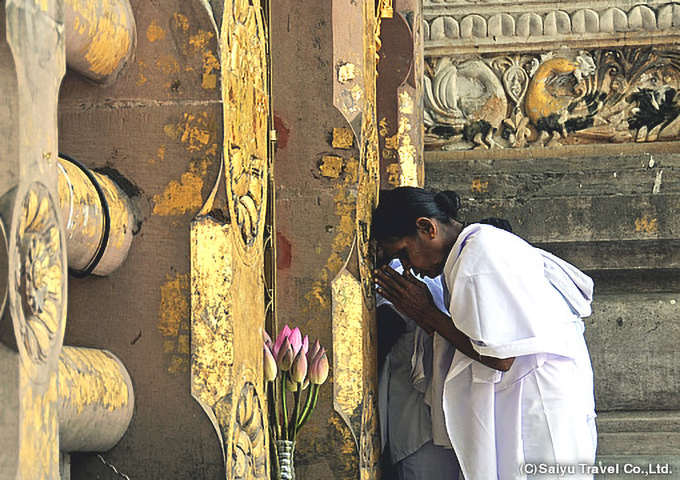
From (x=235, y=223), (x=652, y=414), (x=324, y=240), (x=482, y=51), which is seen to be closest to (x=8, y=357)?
(x=235, y=223)

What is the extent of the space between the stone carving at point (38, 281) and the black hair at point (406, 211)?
1.62m

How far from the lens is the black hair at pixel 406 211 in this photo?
2.49m

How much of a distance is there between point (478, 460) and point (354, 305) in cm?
53

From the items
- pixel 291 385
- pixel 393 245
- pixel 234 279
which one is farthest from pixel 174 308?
pixel 393 245

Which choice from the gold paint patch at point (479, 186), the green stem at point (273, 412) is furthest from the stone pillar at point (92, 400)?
the gold paint patch at point (479, 186)

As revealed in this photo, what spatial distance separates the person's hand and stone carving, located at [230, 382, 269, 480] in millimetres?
1010

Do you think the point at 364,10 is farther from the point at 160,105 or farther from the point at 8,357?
the point at 8,357

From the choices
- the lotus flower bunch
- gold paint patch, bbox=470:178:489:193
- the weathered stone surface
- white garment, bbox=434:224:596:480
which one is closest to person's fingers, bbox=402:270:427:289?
white garment, bbox=434:224:596:480

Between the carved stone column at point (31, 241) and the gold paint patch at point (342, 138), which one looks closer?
the carved stone column at point (31, 241)

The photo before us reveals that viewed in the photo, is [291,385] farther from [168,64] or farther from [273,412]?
[168,64]

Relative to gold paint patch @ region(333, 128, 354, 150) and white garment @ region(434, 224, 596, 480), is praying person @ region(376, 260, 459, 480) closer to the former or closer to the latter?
white garment @ region(434, 224, 596, 480)

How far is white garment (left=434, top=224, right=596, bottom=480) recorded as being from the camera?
2404 millimetres

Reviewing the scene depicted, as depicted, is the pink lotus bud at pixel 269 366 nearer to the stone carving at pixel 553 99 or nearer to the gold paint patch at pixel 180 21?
the gold paint patch at pixel 180 21

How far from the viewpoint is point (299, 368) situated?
69.4 inches
